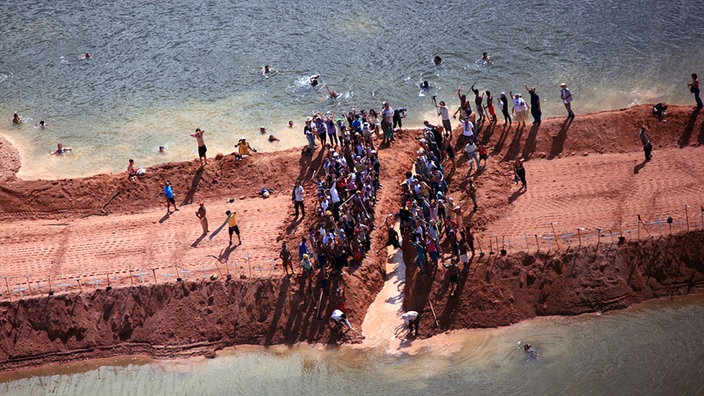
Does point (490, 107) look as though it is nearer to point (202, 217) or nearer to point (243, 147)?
point (243, 147)

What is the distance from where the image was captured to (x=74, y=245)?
40.9m

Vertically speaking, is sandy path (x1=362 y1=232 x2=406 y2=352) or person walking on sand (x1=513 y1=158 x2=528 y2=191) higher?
person walking on sand (x1=513 y1=158 x2=528 y2=191)

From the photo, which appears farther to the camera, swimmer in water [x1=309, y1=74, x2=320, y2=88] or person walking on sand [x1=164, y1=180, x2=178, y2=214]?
swimmer in water [x1=309, y1=74, x2=320, y2=88]

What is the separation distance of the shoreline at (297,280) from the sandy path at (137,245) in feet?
0.94

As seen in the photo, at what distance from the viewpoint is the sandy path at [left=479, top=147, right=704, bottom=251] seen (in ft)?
121

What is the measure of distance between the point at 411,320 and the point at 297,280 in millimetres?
4715

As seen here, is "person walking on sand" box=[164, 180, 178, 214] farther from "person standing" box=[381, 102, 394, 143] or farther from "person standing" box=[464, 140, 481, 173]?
"person standing" box=[464, 140, 481, 173]

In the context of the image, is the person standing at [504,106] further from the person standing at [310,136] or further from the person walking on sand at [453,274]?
the person walking on sand at [453,274]

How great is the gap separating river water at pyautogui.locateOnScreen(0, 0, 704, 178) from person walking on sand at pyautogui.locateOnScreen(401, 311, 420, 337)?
43.9ft

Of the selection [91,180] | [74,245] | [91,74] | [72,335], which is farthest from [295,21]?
[72,335]

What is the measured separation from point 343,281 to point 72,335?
10.1 m

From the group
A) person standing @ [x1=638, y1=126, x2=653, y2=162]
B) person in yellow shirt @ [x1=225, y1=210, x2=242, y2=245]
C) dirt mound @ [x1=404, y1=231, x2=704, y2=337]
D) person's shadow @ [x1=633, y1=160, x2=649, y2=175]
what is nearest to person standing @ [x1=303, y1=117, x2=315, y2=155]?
person in yellow shirt @ [x1=225, y1=210, x2=242, y2=245]

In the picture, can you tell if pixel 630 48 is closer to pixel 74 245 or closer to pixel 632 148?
pixel 632 148

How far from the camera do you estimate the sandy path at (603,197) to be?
3684 centimetres
